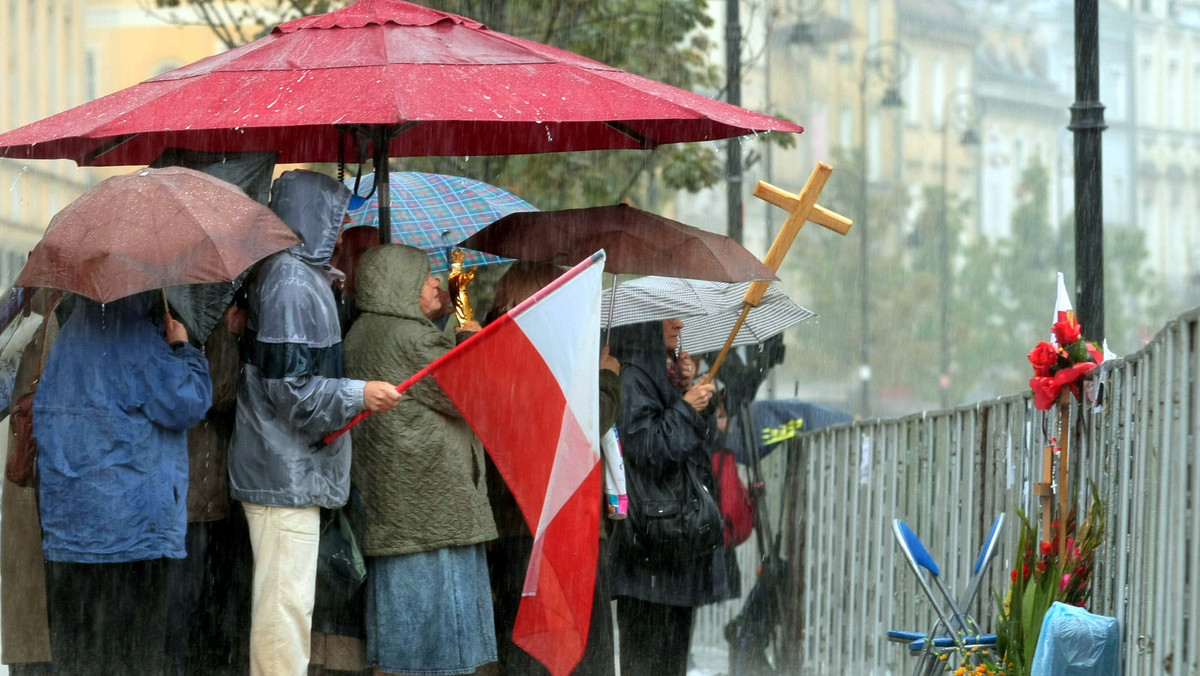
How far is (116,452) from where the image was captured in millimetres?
5430

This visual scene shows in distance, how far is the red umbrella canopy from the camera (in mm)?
5488

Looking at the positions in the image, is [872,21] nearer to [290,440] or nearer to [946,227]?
[946,227]

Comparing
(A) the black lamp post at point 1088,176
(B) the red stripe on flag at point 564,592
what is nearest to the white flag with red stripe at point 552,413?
(B) the red stripe on flag at point 564,592

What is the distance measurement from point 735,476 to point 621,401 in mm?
2254

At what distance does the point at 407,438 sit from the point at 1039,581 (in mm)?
2062

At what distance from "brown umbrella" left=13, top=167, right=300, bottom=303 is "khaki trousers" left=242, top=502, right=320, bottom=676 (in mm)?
837

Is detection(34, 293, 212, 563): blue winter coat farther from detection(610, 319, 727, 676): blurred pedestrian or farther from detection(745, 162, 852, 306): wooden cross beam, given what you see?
detection(745, 162, 852, 306): wooden cross beam

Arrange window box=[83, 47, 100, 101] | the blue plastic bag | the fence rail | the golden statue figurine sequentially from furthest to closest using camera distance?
1. window box=[83, 47, 100, 101]
2. the golden statue figurine
3. the blue plastic bag
4. the fence rail

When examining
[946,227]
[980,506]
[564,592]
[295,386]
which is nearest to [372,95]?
[295,386]

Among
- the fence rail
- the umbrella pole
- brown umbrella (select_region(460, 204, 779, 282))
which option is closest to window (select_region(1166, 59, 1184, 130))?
the fence rail

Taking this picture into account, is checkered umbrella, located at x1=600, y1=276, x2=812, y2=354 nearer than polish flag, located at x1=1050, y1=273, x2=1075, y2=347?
No

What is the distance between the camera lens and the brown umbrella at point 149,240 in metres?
5.20

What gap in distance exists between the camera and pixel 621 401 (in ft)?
21.2

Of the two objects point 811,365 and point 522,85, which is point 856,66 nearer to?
point 811,365
